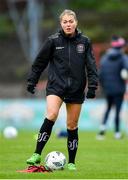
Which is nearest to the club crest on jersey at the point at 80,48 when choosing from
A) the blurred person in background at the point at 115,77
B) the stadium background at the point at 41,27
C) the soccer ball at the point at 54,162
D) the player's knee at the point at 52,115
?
the player's knee at the point at 52,115

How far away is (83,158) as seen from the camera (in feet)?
47.8

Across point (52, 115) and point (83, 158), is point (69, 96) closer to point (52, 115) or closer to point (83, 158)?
point (52, 115)

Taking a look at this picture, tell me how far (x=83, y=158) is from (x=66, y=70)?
117 inches

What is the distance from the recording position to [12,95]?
1612 inches

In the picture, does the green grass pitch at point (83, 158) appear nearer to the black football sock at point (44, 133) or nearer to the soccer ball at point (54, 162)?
the soccer ball at point (54, 162)

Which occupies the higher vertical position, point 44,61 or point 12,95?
point 44,61

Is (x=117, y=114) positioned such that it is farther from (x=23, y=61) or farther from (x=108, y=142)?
(x=23, y=61)

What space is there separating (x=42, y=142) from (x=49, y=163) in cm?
32

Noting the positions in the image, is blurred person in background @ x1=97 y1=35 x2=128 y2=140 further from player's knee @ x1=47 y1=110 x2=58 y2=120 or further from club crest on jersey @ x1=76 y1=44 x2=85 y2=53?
player's knee @ x1=47 y1=110 x2=58 y2=120

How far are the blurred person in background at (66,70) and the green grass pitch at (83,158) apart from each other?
66 centimetres

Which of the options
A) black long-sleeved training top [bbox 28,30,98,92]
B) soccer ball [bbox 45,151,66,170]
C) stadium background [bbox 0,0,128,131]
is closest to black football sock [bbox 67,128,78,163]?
soccer ball [bbox 45,151,66,170]

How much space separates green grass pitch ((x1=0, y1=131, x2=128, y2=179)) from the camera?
11.1 metres

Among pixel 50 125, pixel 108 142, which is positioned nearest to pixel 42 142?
pixel 50 125

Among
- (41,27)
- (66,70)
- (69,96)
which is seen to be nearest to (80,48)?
(66,70)
